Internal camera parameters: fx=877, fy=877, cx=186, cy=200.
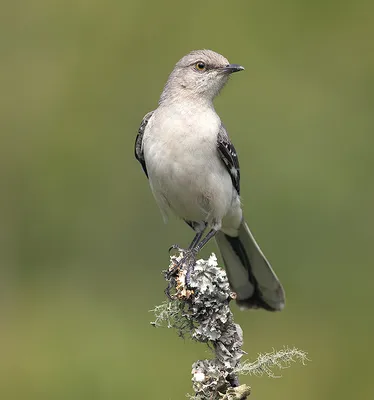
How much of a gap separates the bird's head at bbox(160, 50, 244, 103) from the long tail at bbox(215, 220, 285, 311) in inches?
41.4

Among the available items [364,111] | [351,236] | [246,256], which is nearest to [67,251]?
[246,256]

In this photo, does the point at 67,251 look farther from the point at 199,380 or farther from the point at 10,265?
the point at 199,380

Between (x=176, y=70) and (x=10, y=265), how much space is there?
7.63 ft

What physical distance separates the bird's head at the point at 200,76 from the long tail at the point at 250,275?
1.05 metres

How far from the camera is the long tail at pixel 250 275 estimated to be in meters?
5.68

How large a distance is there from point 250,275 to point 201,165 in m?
0.95

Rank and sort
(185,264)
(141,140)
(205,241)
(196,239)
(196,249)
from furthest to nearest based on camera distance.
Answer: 1. (141,140)
2. (196,239)
3. (205,241)
4. (196,249)
5. (185,264)

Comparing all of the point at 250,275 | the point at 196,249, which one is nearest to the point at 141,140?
the point at 196,249

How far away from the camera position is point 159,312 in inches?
165

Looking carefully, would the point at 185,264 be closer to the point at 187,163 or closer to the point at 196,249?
the point at 196,249

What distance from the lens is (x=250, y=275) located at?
5.83 metres

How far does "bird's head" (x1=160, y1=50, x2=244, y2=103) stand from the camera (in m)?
5.70

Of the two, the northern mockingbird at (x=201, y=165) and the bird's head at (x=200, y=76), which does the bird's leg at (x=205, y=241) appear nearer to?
the northern mockingbird at (x=201, y=165)

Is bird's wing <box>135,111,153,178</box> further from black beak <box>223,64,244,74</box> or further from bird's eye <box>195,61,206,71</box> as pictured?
black beak <box>223,64,244,74</box>
